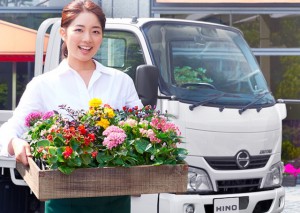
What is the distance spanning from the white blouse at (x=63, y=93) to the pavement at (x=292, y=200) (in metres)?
7.39

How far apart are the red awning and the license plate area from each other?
2736 mm

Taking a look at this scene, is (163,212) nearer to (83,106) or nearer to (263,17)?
(83,106)

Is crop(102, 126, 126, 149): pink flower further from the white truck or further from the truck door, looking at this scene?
the truck door

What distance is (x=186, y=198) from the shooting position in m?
7.24

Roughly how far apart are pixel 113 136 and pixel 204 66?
431cm

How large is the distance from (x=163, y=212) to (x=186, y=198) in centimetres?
22

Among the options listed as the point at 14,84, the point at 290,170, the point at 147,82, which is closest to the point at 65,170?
the point at 147,82

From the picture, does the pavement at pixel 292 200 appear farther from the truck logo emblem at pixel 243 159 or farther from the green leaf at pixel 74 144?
the green leaf at pixel 74 144

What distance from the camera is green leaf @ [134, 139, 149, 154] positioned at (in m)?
3.55

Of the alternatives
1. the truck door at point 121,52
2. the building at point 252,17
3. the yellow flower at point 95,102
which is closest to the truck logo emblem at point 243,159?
the truck door at point 121,52

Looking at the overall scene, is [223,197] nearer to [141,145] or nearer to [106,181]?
[141,145]

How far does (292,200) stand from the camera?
12328 mm

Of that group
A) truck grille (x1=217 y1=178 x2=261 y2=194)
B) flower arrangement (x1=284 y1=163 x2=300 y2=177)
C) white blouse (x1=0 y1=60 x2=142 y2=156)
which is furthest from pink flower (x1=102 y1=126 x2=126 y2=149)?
flower arrangement (x1=284 y1=163 x2=300 y2=177)

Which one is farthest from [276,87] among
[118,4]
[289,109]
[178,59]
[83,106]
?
[83,106]
